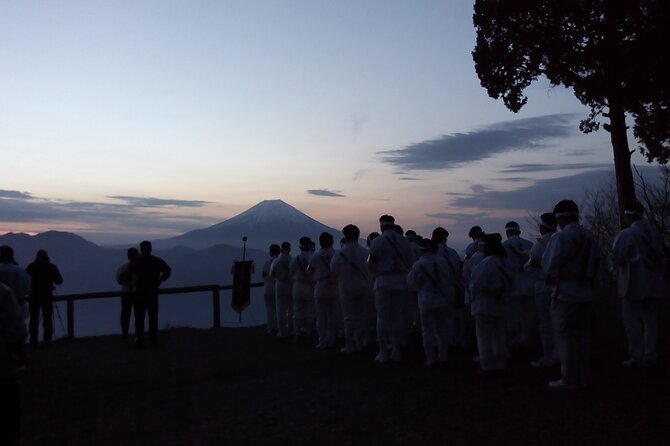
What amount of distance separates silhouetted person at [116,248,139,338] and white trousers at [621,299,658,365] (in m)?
10.1

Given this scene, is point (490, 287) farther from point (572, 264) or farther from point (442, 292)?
point (572, 264)

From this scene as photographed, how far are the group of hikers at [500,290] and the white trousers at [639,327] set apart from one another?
14 millimetres

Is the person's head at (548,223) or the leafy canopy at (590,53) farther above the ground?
the leafy canopy at (590,53)

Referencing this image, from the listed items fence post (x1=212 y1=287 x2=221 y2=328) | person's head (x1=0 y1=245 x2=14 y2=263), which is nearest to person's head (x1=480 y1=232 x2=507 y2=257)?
person's head (x1=0 y1=245 x2=14 y2=263)

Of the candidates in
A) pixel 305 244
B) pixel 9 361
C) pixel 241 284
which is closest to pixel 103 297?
pixel 241 284

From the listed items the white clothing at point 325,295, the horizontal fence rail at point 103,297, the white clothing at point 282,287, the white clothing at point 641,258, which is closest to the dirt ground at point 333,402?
the white clothing at point 325,295

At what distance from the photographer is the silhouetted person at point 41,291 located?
15953 mm

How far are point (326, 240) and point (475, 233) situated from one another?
287 cm

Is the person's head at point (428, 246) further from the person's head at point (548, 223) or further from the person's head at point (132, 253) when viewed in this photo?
the person's head at point (132, 253)

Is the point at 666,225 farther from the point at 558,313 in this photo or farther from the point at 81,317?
the point at 81,317

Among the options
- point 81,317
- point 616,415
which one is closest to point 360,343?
point 616,415

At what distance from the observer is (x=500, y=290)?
9.88 metres

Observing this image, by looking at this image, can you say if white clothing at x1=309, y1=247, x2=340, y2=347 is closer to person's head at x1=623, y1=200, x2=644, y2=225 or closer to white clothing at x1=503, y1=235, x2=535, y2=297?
white clothing at x1=503, y1=235, x2=535, y2=297

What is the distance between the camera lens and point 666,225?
30141mm
